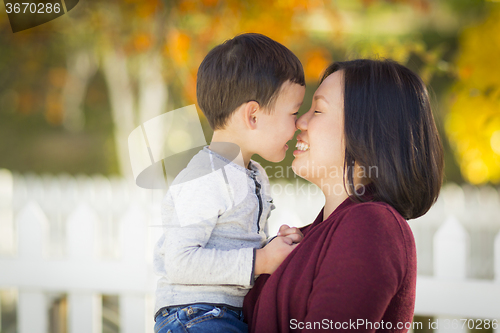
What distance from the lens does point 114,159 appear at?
8.79 meters

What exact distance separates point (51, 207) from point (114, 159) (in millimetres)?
4447

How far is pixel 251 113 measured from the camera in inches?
63.5

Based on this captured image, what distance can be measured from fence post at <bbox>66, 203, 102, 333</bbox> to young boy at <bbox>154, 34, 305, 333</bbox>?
3.98ft

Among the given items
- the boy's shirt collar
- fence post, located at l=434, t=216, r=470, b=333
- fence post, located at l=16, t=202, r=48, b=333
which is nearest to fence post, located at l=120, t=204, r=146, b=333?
fence post, located at l=16, t=202, r=48, b=333

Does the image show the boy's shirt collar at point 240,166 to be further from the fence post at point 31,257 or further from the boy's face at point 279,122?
the fence post at point 31,257

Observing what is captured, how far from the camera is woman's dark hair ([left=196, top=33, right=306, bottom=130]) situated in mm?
1567

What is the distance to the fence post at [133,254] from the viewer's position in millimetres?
2557

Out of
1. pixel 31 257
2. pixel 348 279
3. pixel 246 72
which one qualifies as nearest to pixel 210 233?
pixel 348 279

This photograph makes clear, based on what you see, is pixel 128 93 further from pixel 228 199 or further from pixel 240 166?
pixel 228 199

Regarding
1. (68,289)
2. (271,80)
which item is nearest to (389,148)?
(271,80)

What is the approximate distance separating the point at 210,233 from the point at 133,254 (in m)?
1.40

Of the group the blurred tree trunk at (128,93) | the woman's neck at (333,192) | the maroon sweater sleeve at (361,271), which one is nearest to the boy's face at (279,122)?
the woman's neck at (333,192)

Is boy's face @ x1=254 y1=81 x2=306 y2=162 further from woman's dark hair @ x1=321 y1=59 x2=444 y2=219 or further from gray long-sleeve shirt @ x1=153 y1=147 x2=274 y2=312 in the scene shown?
woman's dark hair @ x1=321 y1=59 x2=444 y2=219
